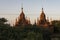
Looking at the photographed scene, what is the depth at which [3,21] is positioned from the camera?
16.4 metres

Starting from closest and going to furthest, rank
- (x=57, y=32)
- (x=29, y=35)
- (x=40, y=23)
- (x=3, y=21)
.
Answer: (x=3, y=21), (x=29, y=35), (x=57, y=32), (x=40, y=23)

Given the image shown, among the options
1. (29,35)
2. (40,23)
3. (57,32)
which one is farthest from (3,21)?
(40,23)

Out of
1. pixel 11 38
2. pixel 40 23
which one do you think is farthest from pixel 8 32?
pixel 40 23

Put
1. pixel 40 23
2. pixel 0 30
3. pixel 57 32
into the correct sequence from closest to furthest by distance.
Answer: pixel 0 30, pixel 57 32, pixel 40 23

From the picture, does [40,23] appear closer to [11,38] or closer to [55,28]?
[55,28]

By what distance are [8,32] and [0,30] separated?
651mm

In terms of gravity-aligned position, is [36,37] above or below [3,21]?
below

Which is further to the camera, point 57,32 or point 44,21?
point 44,21

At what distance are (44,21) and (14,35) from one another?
23220 mm

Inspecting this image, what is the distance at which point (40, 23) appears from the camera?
38.3 metres

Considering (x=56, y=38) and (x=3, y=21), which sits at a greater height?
(x=3, y=21)

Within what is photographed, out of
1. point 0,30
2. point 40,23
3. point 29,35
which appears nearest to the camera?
point 0,30

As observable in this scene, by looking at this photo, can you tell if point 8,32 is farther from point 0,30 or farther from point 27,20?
point 27,20

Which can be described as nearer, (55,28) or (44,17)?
(55,28)
